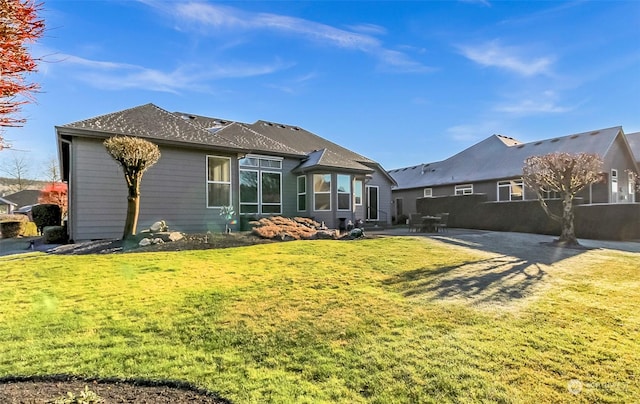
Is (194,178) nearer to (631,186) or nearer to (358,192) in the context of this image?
(358,192)

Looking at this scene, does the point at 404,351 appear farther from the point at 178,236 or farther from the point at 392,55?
the point at 392,55

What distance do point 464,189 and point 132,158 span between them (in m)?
22.8

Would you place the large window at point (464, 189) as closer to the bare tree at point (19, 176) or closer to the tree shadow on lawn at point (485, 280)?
the tree shadow on lawn at point (485, 280)

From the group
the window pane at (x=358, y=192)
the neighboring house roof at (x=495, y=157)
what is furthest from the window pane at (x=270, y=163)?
the neighboring house roof at (x=495, y=157)

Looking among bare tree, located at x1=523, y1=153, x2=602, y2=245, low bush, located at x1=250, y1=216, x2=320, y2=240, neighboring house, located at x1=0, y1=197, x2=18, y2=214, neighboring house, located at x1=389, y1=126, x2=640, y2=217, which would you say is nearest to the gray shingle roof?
low bush, located at x1=250, y1=216, x2=320, y2=240

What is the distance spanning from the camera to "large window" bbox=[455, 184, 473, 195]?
82.2 feet

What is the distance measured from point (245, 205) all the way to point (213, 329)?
1179cm

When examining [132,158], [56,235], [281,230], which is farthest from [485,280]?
[56,235]

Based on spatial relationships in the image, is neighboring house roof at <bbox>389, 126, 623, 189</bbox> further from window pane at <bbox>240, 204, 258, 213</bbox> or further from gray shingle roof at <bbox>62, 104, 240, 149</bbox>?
gray shingle roof at <bbox>62, 104, 240, 149</bbox>

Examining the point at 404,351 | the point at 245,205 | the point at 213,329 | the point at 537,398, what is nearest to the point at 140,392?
the point at 213,329

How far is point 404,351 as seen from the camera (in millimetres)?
3764

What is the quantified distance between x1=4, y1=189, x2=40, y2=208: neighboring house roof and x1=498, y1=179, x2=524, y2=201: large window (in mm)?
63070

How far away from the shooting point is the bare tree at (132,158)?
944 centimetres

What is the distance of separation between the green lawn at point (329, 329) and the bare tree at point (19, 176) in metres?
40.4
